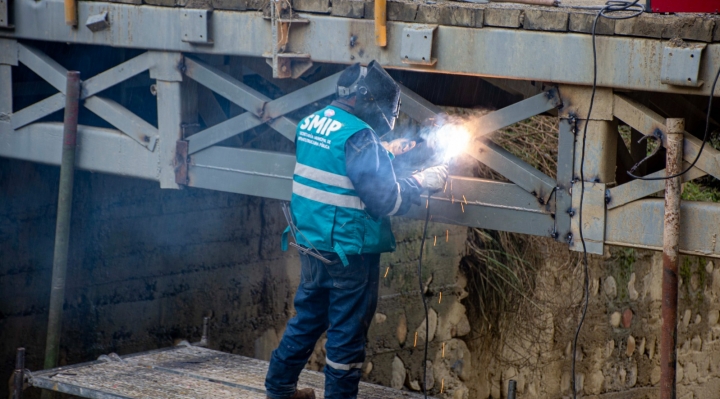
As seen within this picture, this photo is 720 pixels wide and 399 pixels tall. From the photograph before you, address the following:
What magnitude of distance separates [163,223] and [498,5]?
3.13m

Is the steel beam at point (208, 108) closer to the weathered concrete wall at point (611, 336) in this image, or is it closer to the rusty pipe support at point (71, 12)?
the rusty pipe support at point (71, 12)

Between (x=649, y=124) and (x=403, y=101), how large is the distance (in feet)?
3.86

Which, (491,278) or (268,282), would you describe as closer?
(268,282)

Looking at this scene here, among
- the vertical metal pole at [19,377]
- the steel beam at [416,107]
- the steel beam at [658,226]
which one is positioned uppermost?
the steel beam at [416,107]

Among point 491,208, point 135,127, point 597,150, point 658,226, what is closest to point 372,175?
point 491,208

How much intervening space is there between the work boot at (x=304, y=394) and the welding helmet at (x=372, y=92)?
139cm

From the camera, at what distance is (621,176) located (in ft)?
14.9

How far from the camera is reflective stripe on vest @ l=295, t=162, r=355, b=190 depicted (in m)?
3.87

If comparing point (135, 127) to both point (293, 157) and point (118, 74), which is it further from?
point (293, 157)

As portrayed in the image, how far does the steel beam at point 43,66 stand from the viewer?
16.3 feet

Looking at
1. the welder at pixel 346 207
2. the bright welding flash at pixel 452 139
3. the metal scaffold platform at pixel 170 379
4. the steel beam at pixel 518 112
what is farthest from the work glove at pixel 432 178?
the metal scaffold platform at pixel 170 379

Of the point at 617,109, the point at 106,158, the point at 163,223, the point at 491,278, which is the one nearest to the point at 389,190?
the point at 617,109

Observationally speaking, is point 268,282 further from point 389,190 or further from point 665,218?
A: point 665,218

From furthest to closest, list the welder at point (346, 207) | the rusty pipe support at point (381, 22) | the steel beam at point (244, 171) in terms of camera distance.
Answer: the steel beam at point (244, 171), the rusty pipe support at point (381, 22), the welder at point (346, 207)
